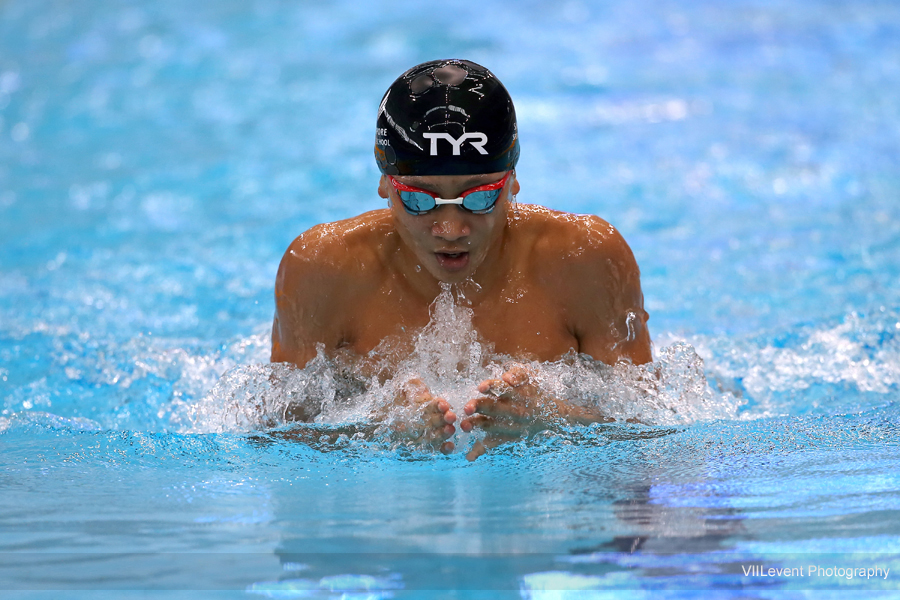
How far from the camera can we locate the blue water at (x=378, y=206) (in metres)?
2.13

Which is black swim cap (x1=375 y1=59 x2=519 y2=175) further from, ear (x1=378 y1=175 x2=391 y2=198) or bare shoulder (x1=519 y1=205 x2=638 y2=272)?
bare shoulder (x1=519 y1=205 x2=638 y2=272)

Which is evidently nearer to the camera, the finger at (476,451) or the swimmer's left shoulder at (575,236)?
the finger at (476,451)

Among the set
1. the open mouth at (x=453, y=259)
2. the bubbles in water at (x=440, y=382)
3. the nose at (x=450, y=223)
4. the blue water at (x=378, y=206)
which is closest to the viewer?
the blue water at (x=378, y=206)

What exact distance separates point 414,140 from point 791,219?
4.00m

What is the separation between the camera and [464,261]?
2.71m


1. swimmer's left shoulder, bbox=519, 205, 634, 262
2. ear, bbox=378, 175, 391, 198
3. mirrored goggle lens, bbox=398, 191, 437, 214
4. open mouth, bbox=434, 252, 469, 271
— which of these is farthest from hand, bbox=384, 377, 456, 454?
swimmer's left shoulder, bbox=519, 205, 634, 262

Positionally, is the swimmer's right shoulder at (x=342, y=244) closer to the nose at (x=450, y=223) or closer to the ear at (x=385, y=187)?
the ear at (x=385, y=187)

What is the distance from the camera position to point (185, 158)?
7180 mm

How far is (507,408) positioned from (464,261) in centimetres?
46

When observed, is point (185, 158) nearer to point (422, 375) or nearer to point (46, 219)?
point (46, 219)

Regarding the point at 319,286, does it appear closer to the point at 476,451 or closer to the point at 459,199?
the point at 459,199

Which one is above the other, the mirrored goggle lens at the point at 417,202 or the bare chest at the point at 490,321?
the mirrored goggle lens at the point at 417,202

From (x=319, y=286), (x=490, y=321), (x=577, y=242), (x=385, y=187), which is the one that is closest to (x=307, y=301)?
(x=319, y=286)

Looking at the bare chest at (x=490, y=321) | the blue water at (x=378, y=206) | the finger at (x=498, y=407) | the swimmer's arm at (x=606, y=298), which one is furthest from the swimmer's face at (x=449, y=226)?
the blue water at (x=378, y=206)
